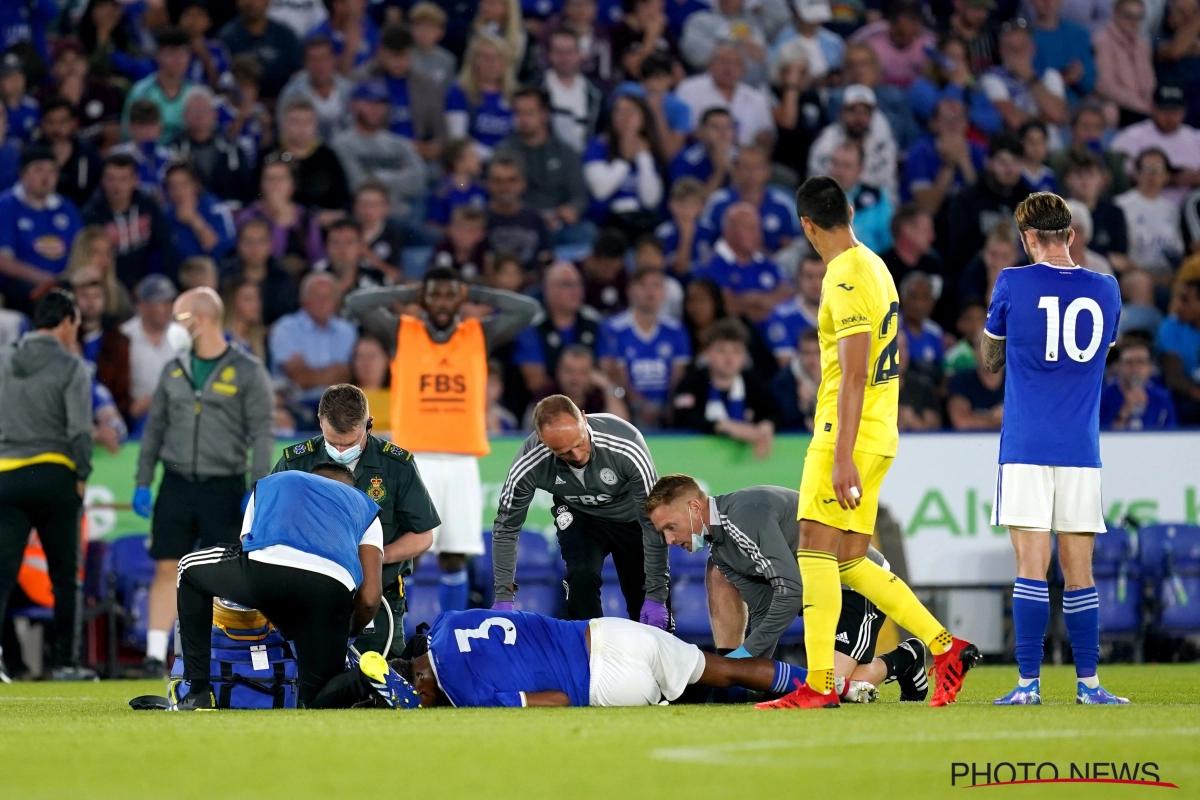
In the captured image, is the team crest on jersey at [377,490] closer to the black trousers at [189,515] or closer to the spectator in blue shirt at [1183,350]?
the black trousers at [189,515]

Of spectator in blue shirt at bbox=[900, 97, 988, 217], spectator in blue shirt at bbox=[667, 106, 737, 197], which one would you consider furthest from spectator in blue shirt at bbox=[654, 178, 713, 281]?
spectator in blue shirt at bbox=[900, 97, 988, 217]

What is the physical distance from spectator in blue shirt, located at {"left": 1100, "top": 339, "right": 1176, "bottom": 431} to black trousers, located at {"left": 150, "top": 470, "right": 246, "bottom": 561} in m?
6.97

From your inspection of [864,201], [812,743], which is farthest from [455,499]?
[864,201]

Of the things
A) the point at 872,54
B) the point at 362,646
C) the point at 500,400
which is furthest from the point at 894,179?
the point at 362,646

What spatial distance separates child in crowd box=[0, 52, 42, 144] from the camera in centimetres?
1577

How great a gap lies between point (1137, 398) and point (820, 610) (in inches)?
292

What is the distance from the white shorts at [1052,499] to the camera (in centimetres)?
773

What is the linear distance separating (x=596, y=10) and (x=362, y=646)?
33.8 ft

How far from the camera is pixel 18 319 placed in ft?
44.6

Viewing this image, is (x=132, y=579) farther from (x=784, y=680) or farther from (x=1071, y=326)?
(x=1071, y=326)

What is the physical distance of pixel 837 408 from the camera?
730 cm

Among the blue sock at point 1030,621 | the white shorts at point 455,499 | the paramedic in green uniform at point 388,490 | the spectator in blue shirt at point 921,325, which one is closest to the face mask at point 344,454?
the paramedic in green uniform at point 388,490

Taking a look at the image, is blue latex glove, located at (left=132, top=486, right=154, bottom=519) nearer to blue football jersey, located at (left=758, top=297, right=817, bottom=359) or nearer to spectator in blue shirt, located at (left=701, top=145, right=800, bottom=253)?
blue football jersey, located at (left=758, top=297, right=817, bottom=359)

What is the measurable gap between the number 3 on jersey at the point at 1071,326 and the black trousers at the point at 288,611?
3.37 meters
